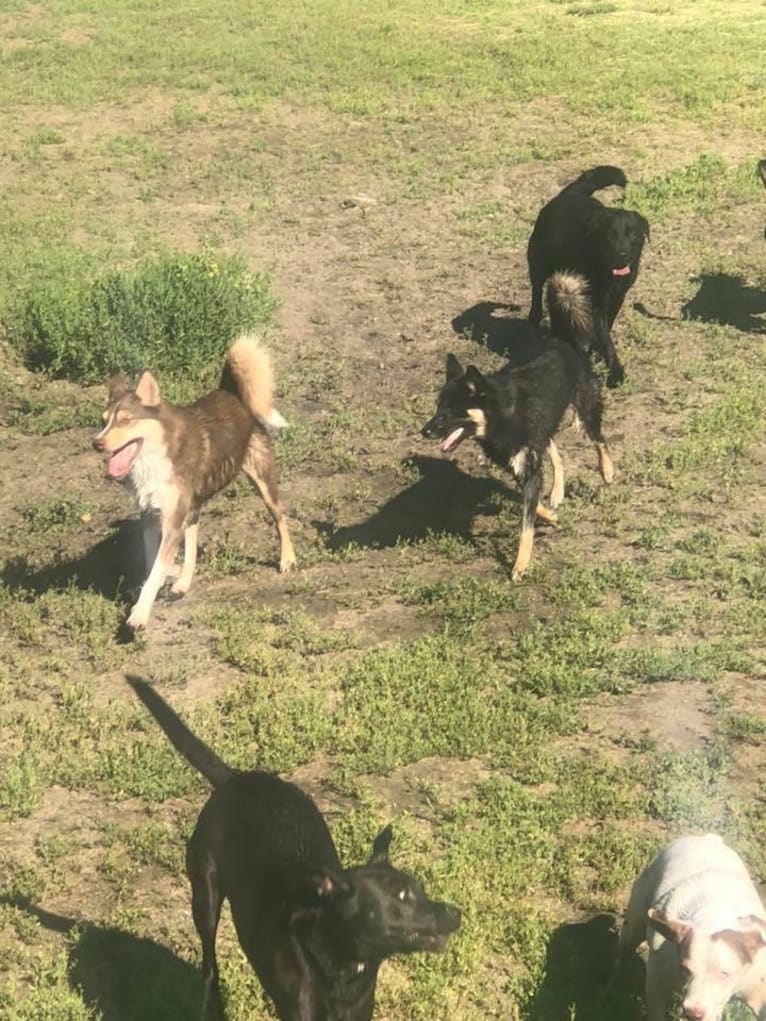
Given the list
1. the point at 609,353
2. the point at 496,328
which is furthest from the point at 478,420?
the point at 496,328

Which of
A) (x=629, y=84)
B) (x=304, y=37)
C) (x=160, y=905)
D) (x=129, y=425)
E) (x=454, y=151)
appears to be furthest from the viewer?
(x=304, y=37)

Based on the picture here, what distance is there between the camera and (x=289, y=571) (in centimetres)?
827

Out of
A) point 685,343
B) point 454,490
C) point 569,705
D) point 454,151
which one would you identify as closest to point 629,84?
point 454,151

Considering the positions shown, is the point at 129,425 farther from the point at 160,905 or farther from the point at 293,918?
the point at 293,918

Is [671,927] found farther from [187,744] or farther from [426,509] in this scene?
[426,509]

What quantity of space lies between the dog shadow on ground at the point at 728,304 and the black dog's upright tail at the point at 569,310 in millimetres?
2667

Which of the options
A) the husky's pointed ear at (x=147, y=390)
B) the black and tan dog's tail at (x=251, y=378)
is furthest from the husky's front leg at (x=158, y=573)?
the black and tan dog's tail at (x=251, y=378)

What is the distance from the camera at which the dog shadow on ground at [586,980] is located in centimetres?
498

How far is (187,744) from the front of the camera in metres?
4.86

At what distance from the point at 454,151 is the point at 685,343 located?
595 cm

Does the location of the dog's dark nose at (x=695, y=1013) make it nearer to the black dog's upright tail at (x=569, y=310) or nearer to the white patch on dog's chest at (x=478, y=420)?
the white patch on dog's chest at (x=478, y=420)

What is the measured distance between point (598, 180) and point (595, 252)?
4.53 feet

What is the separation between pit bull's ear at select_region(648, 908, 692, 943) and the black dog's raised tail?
1617 mm

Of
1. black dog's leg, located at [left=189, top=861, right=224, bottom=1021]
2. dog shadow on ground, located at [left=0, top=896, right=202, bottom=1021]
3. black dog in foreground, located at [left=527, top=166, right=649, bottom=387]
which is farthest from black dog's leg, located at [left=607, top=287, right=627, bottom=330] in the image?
black dog's leg, located at [left=189, top=861, right=224, bottom=1021]
